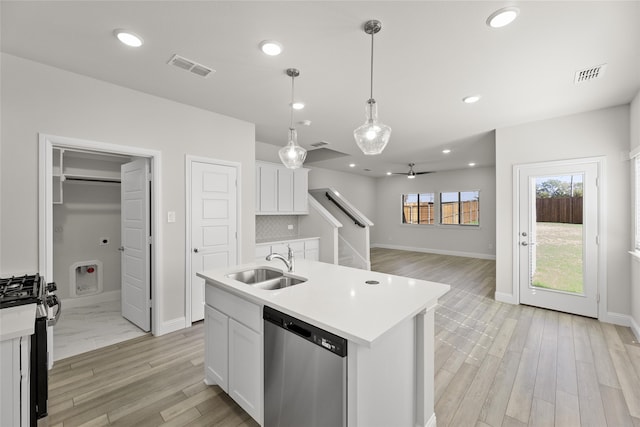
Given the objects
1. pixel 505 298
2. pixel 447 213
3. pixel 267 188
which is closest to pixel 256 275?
pixel 267 188

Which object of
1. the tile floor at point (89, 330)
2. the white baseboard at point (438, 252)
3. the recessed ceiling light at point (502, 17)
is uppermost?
the recessed ceiling light at point (502, 17)

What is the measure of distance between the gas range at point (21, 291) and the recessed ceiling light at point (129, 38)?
73.8 inches

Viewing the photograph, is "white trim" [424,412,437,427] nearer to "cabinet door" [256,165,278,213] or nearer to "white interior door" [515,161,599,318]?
"white interior door" [515,161,599,318]

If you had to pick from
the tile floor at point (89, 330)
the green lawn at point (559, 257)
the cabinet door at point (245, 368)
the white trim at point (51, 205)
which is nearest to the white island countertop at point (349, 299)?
the cabinet door at point (245, 368)

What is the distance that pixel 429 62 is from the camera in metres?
2.37

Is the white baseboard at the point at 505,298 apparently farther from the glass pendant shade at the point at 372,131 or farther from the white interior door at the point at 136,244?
the white interior door at the point at 136,244

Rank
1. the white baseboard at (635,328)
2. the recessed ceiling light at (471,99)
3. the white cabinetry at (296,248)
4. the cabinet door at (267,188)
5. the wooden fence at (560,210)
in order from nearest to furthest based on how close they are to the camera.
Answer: the white baseboard at (635,328) → the recessed ceiling light at (471,99) → the wooden fence at (560,210) → the white cabinetry at (296,248) → the cabinet door at (267,188)

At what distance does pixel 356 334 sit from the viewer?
45.3 inches

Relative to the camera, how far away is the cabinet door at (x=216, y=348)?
1953 millimetres

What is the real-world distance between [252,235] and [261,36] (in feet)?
8.72

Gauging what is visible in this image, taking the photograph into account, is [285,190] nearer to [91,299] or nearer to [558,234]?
[91,299]

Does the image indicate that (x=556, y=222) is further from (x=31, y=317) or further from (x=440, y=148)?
(x=31, y=317)

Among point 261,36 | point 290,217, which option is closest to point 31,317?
point 261,36

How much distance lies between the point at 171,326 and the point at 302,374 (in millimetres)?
2475
